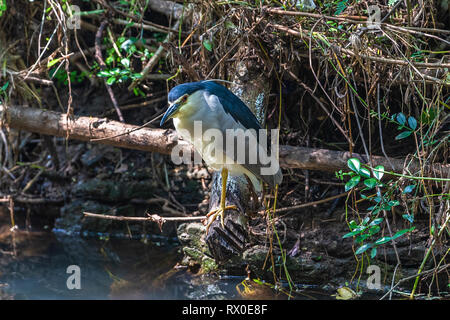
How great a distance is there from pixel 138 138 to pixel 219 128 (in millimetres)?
809

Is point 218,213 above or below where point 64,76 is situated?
below

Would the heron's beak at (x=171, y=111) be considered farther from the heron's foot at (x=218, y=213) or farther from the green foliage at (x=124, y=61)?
the green foliage at (x=124, y=61)

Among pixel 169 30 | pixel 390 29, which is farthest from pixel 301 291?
pixel 169 30

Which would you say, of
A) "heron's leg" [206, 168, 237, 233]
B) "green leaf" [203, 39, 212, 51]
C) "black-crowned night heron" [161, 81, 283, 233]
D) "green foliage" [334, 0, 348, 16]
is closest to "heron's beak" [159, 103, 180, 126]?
"black-crowned night heron" [161, 81, 283, 233]

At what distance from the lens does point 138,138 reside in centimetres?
286

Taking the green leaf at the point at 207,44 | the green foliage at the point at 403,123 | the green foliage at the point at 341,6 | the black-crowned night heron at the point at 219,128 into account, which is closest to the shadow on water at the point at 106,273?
the black-crowned night heron at the point at 219,128

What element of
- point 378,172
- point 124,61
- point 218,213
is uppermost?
point 124,61

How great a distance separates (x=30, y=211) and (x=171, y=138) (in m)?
1.89

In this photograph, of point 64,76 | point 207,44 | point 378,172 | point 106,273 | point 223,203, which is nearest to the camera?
point 378,172

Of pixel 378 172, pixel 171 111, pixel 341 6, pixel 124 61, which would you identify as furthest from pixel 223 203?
pixel 124 61

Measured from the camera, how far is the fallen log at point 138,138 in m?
2.56

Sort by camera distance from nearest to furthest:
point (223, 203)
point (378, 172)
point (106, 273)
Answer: point (378, 172), point (223, 203), point (106, 273)

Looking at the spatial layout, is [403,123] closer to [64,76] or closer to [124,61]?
[124,61]

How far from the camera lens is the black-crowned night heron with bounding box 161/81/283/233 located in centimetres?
216
